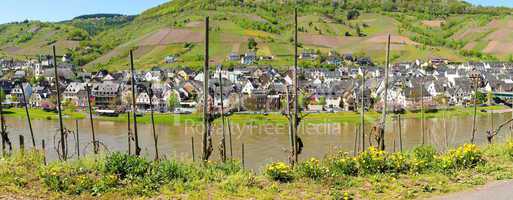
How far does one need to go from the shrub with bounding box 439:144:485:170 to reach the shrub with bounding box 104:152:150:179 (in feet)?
12.2

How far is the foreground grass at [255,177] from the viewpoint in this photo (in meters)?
5.70

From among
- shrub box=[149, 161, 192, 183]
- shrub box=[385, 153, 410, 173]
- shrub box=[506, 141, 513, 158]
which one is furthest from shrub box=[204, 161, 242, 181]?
shrub box=[506, 141, 513, 158]

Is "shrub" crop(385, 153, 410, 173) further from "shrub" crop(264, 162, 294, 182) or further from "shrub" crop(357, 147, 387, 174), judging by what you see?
Result: "shrub" crop(264, 162, 294, 182)

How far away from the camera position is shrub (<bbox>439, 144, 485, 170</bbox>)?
668 centimetres

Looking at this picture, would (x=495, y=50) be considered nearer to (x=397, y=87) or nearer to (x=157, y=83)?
(x=397, y=87)

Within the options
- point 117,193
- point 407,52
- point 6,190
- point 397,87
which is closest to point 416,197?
point 117,193

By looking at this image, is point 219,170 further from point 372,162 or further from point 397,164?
point 397,164

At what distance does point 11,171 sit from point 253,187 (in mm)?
2938

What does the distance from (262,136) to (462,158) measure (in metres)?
26.3

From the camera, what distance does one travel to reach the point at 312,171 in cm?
623

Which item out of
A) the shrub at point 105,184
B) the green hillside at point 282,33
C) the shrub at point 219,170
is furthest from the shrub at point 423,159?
the green hillside at point 282,33

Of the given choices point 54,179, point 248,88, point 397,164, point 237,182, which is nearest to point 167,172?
point 237,182

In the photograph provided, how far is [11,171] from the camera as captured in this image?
247 inches

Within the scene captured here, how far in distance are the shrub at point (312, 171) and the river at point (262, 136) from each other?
15304mm
